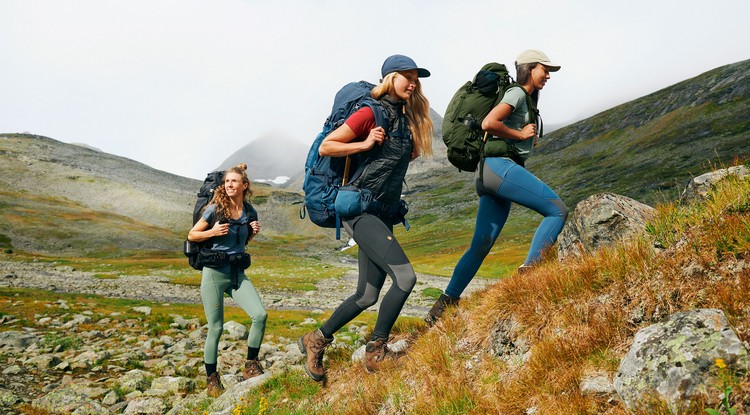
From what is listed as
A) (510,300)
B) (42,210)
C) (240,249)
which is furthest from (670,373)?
(42,210)

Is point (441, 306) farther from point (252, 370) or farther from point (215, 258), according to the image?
point (215, 258)

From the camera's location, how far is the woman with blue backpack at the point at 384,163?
540 centimetres

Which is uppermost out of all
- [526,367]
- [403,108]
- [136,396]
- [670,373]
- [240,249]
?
[403,108]

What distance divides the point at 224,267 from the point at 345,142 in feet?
14.4

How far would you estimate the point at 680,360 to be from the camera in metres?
3.03

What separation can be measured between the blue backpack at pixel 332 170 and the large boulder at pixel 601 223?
3290 millimetres

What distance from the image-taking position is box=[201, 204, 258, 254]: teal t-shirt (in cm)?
848

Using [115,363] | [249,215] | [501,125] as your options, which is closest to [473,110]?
[501,125]

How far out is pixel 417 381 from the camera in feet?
16.4

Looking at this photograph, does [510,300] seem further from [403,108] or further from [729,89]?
[729,89]

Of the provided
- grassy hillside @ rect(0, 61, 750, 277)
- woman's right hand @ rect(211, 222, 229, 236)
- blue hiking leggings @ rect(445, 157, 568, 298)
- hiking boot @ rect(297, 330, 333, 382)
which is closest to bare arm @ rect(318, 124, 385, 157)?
blue hiking leggings @ rect(445, 157, 568, 298)

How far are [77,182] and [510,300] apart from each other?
173 meters

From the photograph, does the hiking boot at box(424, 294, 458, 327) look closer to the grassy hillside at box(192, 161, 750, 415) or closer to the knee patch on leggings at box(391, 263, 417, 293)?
the grassy hillside at box(192, 161, 750, 415)

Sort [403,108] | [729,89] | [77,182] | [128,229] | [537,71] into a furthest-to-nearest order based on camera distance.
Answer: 1. [77,182]
2. [729,89]
3. [128,229]
4. [537,71]
5. [403,108]
